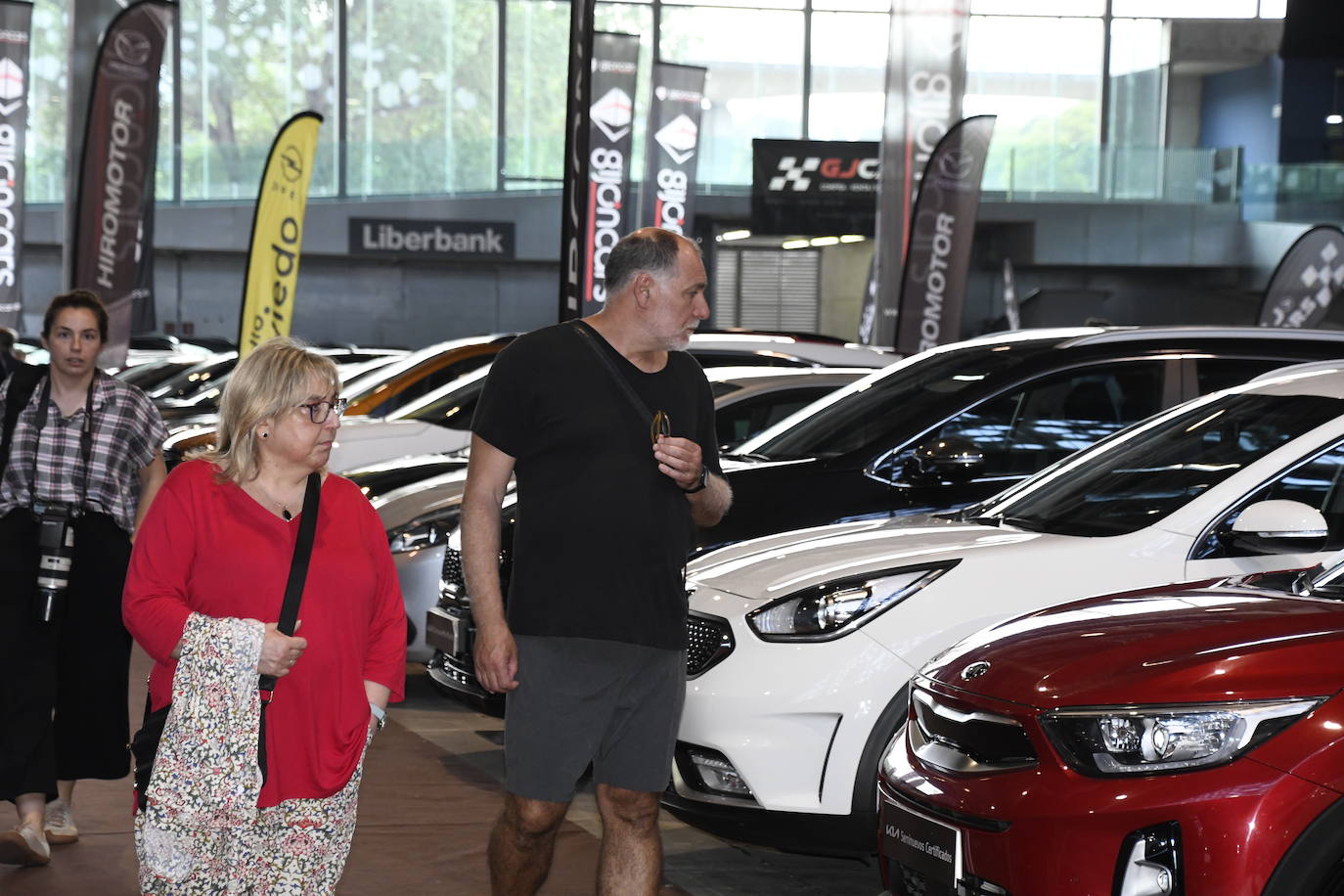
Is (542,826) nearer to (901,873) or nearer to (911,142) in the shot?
(901,873)

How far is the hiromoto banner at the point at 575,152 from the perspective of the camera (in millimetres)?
9227

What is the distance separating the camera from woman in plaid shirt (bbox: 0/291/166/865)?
5500mm

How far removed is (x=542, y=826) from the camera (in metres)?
4.17

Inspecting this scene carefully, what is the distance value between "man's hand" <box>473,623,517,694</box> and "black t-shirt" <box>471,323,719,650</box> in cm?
6

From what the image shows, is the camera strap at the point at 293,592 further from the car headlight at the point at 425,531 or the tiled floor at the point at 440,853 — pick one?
the car headlight at the point at 425,531

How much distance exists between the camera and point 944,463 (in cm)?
616

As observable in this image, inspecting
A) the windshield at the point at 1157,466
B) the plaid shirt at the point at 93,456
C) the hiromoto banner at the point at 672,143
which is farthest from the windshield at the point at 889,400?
the hiromoto banner at the point at 672,143

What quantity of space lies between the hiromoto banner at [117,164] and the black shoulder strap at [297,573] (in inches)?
476

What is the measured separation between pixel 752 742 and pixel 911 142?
1338 cm

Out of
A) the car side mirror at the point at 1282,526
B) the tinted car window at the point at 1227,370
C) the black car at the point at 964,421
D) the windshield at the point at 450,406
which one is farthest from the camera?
the windshield at the point at 450,406

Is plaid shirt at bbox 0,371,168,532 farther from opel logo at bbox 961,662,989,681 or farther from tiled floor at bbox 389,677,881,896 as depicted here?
opel logo at bbox 961,662,989,681

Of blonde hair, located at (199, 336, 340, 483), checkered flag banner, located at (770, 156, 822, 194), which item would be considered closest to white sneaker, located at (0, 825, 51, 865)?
blonde hair, located at (199, 336, 340, 483)

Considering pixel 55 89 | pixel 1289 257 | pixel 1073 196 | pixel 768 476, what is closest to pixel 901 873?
pixel 768 476

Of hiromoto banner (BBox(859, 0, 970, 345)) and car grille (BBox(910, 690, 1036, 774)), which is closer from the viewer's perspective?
car grille (BBox(910, 690, 1036, 774))
